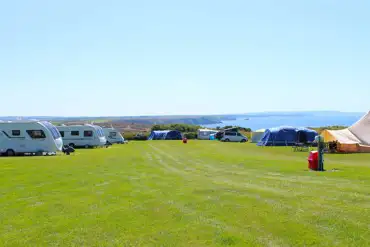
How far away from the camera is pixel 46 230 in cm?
760

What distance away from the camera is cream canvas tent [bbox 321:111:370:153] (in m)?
28.7

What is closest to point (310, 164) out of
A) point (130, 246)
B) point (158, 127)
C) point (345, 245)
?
point (345, 245)

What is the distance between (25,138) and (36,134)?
75cm

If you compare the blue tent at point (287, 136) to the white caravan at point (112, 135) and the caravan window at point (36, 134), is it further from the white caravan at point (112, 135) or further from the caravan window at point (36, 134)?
the caravan window at point (36, 134)

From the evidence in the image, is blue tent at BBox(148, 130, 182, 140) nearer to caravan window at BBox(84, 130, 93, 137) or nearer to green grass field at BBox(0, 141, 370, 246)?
caravan window at BBox(84, 130, 93, 137)

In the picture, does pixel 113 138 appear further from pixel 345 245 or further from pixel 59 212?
pixel 345 245

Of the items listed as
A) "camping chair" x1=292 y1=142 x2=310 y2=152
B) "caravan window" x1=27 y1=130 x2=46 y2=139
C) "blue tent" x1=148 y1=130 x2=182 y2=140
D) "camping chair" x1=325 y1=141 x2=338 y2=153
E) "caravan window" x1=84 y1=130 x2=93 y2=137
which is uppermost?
"caravan window" x1=27 y1=130 x2=46 y2=139

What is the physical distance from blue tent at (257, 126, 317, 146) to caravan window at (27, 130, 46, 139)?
19.1 metres

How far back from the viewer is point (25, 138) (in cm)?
2816

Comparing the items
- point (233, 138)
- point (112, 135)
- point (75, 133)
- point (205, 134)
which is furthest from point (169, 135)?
point (75, 133)

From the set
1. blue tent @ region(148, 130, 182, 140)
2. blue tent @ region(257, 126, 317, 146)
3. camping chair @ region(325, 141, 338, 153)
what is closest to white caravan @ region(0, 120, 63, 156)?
camping chair @ region(325, 141, 338, 153)

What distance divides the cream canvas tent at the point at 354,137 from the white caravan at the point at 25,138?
1932 cm

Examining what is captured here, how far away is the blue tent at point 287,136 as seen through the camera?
37250 mm

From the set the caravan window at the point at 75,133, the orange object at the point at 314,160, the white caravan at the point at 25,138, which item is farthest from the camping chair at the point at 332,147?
the caravan window at the point at 75,133
